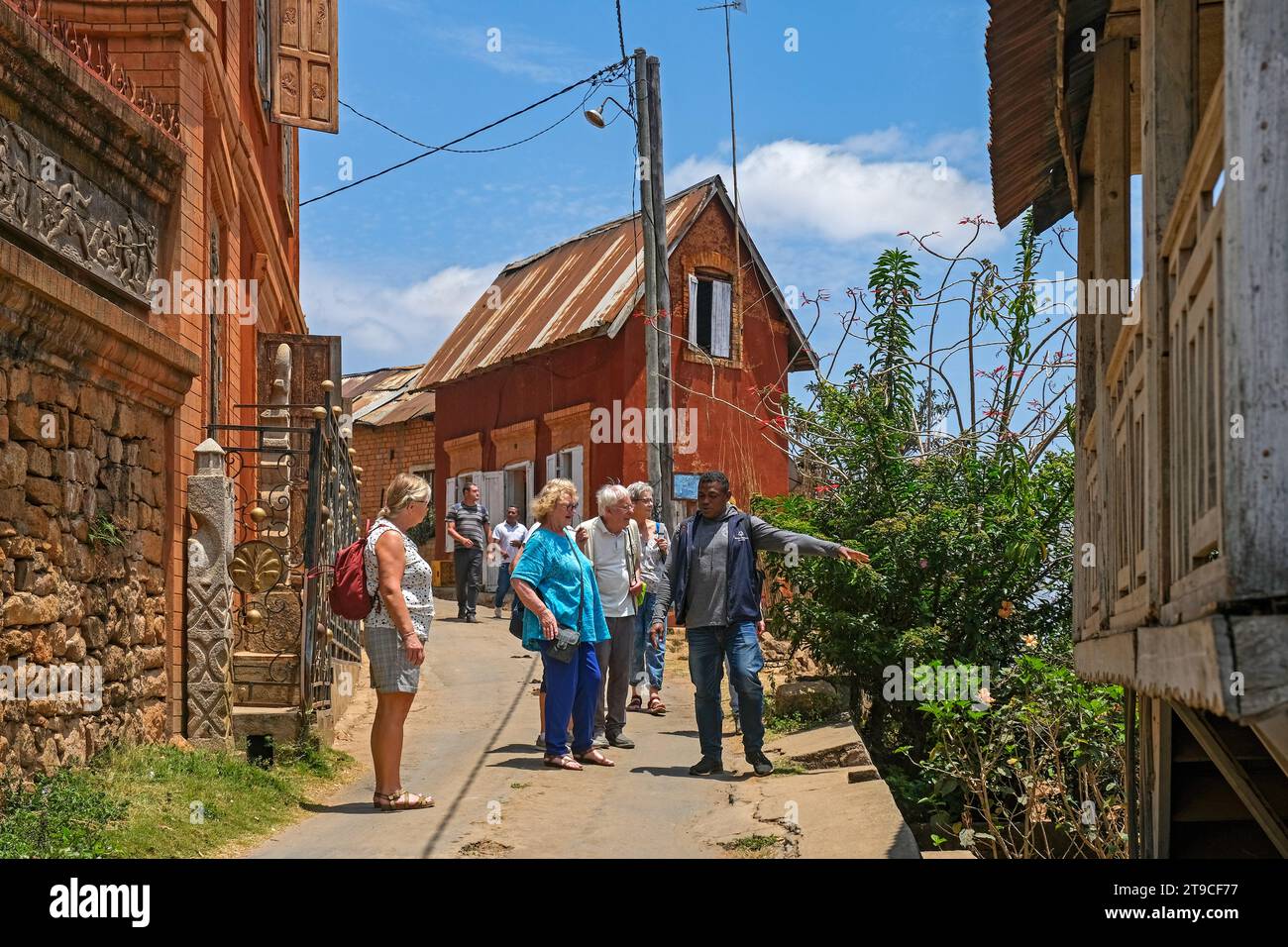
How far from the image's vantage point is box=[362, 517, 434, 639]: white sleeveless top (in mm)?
7168

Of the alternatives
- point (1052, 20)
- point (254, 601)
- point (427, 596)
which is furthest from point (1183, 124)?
point (254, 601)

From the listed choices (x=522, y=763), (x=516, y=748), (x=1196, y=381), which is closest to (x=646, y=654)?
(x=516, y=748)

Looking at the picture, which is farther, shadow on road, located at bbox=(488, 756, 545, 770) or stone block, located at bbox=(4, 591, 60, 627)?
shadow on road, located at bbox=(488, 756, 545, 770)

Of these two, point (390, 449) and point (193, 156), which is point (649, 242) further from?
point (390, 449)

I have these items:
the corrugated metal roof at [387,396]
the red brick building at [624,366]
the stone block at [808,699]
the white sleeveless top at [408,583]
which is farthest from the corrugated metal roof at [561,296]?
the white sleeveless top at [408,583]

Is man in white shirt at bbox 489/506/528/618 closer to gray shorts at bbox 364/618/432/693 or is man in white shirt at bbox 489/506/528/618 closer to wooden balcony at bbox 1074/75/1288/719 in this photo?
gray shorts at bbox 364/618/432/693

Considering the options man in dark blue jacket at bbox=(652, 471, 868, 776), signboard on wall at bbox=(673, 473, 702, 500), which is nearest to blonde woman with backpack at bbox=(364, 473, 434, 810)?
man in dark blue jacket at bbox=(652, 471, 868, 776)

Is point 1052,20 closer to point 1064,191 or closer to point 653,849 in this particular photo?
point 1064,191

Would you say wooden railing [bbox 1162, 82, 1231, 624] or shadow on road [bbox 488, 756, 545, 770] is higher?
wooden railing [bbox 1162, 82, 1231, 624]

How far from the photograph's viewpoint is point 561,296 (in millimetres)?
24078

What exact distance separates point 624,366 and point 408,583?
1429 centimetres

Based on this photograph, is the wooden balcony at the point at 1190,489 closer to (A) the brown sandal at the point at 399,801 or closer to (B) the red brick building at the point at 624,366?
(A) the brown sandal at the point at 399,801

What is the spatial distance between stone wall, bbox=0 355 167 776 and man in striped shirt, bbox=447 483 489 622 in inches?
441
